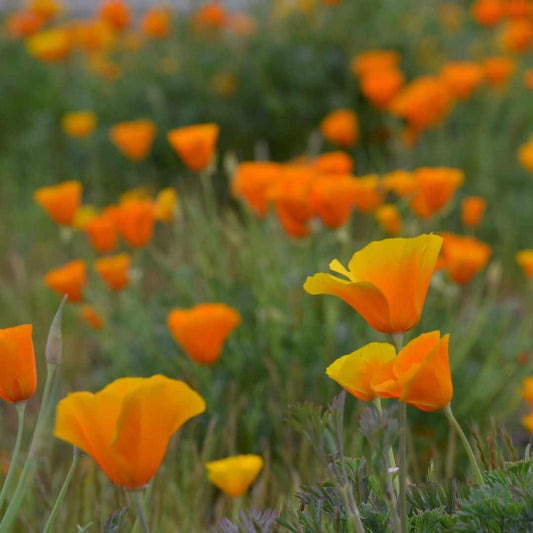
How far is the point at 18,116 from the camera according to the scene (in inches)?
196

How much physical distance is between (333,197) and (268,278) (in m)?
0.44

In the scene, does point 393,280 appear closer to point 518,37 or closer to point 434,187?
point 434,187

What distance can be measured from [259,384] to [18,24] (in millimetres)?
3329

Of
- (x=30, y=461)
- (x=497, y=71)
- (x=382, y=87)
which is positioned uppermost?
(x=30, y=461)

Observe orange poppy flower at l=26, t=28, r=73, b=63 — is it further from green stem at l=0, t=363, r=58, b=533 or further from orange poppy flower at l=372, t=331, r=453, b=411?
orange poppy flower at l=372, t=331, r=453, b=411

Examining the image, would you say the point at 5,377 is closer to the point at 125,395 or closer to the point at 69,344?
the point at 125,395

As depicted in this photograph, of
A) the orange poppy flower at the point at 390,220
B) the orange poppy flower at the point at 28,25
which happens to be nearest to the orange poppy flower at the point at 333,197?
the orange poppy flower at the point at 390,220

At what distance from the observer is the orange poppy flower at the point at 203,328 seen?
1.88m

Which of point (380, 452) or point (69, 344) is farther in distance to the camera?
point (69, 344)

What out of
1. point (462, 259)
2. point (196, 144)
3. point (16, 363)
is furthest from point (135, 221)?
point (16, 363)

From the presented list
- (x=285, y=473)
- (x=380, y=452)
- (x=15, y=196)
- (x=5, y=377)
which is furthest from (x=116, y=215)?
(x=15, y=196)

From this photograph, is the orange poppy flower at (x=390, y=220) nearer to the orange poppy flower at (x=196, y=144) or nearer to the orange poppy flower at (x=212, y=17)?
the orange poppy flower at (x=196, y=144)

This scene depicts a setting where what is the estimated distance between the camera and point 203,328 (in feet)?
6.24

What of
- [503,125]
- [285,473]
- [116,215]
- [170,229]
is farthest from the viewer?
[503,125]
